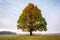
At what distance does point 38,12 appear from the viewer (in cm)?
4409

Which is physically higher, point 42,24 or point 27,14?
point 27,14

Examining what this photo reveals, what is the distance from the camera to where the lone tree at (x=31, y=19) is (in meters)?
43.6

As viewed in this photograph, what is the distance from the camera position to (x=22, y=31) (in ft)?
144

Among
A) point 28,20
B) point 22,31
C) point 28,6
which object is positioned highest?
point 28,6

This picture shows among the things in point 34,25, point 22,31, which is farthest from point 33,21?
point 22,31

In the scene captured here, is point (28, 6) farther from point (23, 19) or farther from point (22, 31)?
point (22, 31)

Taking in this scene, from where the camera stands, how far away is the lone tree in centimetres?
4362

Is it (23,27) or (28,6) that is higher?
→ (28,6)

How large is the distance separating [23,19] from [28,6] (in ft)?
12.5

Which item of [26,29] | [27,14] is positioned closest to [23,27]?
[26,29]

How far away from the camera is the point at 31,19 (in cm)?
4375

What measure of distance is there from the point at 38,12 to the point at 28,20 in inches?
137

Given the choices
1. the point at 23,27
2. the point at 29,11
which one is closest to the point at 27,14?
the point at 29,11

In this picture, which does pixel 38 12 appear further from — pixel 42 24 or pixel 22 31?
pixel 22 31
